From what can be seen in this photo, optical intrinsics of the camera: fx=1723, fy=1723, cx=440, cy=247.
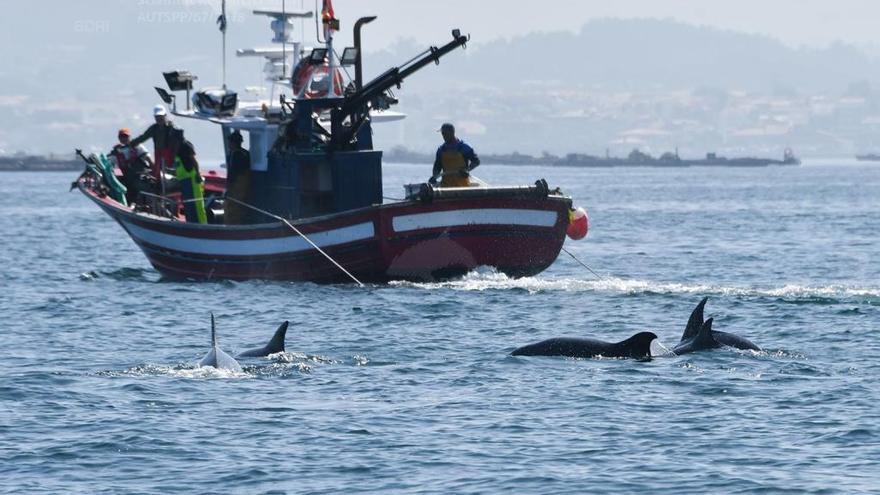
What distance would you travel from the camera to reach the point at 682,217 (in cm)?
8494

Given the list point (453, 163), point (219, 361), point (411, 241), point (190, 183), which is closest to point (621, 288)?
point (453, 163)

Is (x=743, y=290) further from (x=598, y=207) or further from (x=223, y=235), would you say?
(x=598, y=207)

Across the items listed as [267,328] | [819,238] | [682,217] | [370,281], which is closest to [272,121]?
[370,281]

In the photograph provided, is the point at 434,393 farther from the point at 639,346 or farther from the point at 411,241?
the point at 411,241

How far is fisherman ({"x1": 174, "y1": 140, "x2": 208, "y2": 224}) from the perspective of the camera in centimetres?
3844

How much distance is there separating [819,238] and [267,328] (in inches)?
1402

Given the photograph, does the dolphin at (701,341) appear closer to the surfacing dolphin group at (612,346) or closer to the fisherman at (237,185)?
the surfacing dolphin group at (612,346)

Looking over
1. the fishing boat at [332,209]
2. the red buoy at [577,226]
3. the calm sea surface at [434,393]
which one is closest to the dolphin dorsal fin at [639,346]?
the calm sea surface at [434,393]

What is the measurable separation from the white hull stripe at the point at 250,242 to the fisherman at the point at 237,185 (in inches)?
44.2

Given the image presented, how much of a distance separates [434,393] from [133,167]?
21.5 meters

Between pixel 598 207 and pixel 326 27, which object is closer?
pixel 326 27

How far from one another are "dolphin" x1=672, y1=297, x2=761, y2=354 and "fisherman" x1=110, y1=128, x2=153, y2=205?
20.2 metres

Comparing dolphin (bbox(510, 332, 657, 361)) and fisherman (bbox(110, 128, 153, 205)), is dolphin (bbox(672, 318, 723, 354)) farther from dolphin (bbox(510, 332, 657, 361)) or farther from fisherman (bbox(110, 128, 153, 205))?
fisherman (bbox(110, 128, 153, 205))

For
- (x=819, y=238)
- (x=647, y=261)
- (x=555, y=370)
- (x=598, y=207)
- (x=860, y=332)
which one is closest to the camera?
(x=555, y=370)
